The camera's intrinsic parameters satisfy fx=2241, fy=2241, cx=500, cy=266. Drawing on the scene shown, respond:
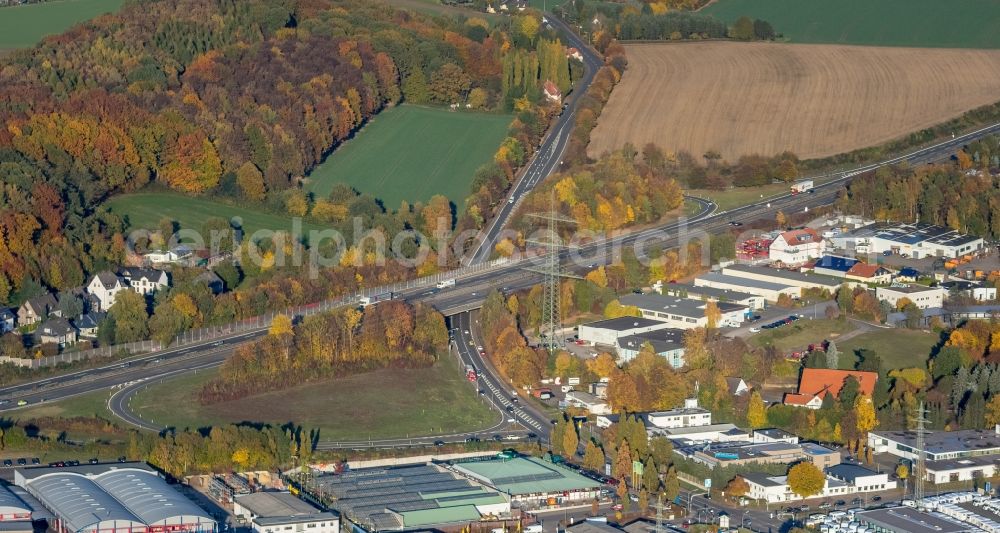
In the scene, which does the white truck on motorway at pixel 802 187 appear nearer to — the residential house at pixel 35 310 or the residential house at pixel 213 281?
the residential house at pixel 213 281

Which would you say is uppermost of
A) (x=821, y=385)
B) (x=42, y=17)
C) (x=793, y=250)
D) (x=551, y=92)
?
(x=42, y=17)

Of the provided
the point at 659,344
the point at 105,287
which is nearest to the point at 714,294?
the point at 659,344

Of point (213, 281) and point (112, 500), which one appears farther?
point (213, 281)

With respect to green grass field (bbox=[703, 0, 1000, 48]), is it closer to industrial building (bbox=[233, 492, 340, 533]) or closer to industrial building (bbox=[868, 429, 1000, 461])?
industrial building (bbox=[868, 429, 1000, 461])

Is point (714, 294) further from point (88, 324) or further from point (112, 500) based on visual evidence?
point (112, 500)

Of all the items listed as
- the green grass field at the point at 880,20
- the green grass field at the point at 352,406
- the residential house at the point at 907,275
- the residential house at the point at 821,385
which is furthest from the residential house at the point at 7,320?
the green grass field at the point at 880,20

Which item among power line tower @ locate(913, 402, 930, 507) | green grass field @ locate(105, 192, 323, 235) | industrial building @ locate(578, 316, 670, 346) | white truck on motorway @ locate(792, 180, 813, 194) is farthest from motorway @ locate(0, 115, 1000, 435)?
power line tower @ locate(913, 402, 930, 507)
